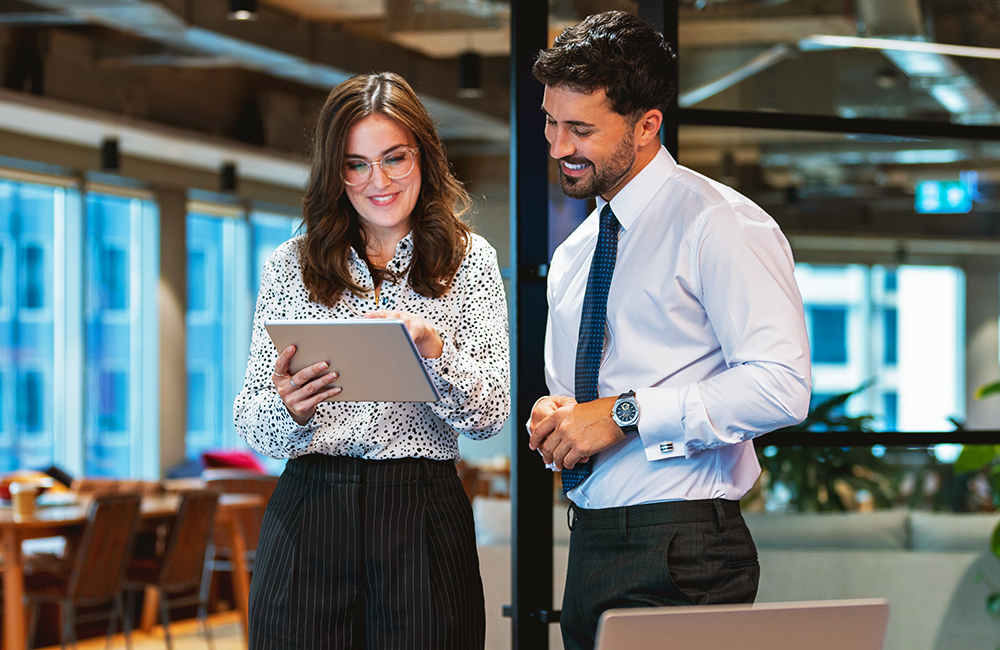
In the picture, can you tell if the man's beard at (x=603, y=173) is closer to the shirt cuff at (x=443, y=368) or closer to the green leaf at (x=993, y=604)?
the shirt cuff at (x=443, y=368)

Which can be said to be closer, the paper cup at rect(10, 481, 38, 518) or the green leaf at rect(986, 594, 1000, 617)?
the green leaf at rect(986, 594, 1000, 617)

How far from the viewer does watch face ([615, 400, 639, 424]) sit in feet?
4.85

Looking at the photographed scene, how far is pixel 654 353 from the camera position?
1548 millimetres

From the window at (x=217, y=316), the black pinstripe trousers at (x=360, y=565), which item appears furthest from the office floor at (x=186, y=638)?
the black pinstripe trousers at (x=360, y=565)

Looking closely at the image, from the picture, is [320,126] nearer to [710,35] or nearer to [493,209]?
[493,209]

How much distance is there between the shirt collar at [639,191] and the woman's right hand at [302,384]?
1.63 feet

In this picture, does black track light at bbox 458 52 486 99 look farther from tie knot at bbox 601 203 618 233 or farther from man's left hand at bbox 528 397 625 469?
man's left hand at bbox 528 397 625 469

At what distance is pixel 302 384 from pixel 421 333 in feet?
0.62

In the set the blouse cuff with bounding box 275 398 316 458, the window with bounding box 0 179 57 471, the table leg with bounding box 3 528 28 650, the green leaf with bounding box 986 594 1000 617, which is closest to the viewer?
the blouse cuff with bounding box 275 398 316 458

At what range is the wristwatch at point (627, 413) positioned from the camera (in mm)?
1479

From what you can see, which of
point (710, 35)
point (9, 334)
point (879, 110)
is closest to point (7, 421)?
point (9, 334)

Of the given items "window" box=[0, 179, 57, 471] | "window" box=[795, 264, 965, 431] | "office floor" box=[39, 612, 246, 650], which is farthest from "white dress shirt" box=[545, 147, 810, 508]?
"window" box=[0, 179, 57, 471]

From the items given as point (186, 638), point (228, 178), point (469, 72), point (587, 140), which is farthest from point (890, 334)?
point (587, 140)

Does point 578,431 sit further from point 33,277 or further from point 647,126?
point 33,277
